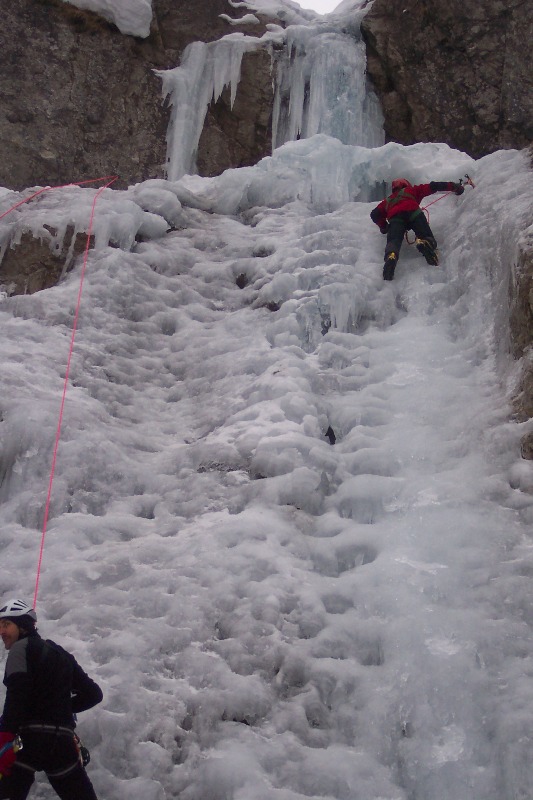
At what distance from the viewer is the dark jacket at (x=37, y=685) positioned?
3.16 m

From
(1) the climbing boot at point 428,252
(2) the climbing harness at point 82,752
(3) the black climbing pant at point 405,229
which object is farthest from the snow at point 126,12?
(2) the climbing harness at point 82,752

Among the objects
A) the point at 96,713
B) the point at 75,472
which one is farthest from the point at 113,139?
the point at 96,713

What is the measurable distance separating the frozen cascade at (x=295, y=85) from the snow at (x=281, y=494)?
5059 millimetres

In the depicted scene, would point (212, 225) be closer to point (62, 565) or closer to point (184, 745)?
point (62, 565)

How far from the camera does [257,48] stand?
1409cm

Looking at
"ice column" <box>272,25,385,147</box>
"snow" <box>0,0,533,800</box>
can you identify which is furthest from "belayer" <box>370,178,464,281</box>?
"ice column" <box>272,25,385,147</box>

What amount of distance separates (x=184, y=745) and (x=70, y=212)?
5.82m

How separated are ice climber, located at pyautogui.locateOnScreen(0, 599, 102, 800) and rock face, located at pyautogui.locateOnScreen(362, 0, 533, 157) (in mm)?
12188

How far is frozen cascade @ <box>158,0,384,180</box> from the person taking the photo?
13.4 meters

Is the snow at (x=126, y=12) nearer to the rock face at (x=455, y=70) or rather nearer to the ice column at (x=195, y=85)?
the ice column at (x=195, y=85)

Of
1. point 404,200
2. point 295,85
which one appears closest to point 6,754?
point 404,200

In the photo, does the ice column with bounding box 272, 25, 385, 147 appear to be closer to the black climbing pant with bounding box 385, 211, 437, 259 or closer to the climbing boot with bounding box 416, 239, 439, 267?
the black climbing pant with bounding box 385, 211, 437, 259

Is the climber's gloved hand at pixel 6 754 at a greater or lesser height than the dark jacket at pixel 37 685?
lesser

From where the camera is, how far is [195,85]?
14.3 meters
